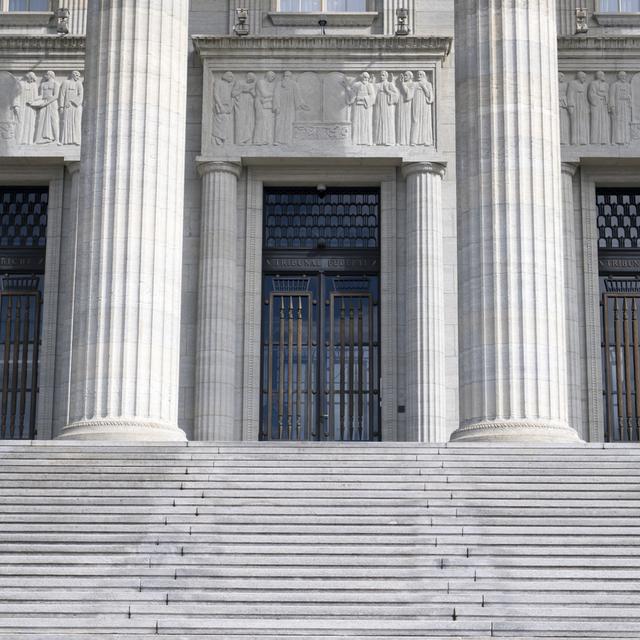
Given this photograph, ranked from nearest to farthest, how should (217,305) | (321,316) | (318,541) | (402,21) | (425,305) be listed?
(318,541) < (425,305) < (217,305) < (321,316) < (402,21)

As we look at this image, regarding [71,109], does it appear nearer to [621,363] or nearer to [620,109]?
[620,109]

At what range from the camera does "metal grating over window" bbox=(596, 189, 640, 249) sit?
29.1m

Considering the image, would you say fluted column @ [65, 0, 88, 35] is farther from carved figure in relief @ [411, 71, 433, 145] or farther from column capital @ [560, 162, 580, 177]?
column capital @ [560, 162, 580, 177]

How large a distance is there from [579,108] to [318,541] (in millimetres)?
15624

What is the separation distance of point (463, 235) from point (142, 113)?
19.0 feet

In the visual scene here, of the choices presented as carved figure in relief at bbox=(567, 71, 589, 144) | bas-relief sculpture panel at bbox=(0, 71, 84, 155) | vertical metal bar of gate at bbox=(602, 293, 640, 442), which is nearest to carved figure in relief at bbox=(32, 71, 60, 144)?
bas-relief sculpture panel at bbox=(0, 71, 84, 155)

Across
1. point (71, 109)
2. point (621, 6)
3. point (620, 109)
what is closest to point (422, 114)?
point (620, 109)

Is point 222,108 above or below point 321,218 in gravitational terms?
above

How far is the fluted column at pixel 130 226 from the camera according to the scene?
2105 centimetres

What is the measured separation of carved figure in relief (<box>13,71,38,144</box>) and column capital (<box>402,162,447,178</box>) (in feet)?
26.8

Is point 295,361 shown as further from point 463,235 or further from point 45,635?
point 45,635

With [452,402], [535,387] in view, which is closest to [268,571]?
[535,387]

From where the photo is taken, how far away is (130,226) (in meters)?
21.6

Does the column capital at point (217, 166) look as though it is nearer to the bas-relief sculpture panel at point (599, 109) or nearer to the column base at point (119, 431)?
the bas-relief sculpture panel at point (599, 109)
